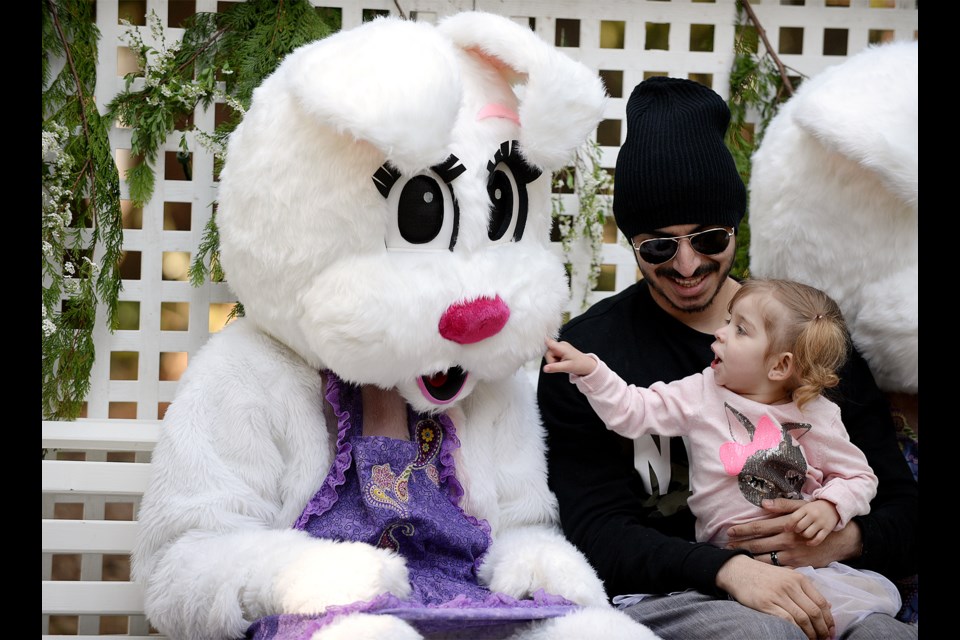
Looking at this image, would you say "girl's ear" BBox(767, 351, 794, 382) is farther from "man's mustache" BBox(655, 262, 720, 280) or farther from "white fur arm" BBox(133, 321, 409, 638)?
"white fur arm" BBox(133, 321, 409, 638)

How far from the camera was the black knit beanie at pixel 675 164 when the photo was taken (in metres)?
1.73

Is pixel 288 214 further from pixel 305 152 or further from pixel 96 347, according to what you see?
pixel 96 347

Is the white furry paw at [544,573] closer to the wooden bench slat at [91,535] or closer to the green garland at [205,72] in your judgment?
the wooden bench slat at [91,535]

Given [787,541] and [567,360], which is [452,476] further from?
[787,541]

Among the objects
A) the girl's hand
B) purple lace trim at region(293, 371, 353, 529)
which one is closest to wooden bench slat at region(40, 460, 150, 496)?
purple lace trim at region(293, 371, 353, 529)

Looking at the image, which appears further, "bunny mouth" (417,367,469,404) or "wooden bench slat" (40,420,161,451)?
"wooden bench slat" (40,420,161,451)

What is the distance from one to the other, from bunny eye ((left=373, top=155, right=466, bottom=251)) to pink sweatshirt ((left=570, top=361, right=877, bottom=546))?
1.21 ft

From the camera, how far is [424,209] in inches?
58.5

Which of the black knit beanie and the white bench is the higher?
the black knit beanie

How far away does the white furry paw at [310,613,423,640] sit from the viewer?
124 cm

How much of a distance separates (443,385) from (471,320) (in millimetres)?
173

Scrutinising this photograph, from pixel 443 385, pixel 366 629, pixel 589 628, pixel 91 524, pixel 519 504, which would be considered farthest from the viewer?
pixel 91 524

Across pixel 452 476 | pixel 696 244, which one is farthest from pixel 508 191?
pixel 452 476
